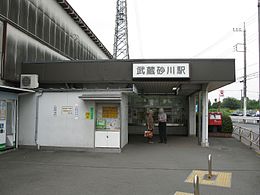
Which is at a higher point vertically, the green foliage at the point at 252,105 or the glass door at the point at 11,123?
the green foliage at the point at 252,105

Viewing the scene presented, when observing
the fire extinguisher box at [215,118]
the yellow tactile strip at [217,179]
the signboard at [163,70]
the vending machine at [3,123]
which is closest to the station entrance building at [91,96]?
the signboard at [163,70]

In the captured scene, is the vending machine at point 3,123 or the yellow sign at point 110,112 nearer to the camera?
the vending machine at point 3,123

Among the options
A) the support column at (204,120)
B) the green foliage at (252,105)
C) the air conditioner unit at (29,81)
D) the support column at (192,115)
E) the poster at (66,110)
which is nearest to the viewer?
the poster at (66,110)

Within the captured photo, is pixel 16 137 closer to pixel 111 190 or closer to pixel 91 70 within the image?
pixel 91 70

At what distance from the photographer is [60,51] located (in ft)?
60.5

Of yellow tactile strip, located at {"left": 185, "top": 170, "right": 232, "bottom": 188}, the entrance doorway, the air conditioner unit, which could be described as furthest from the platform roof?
yellow tactile strip, located at {"left": 185, "top": 170, "right": 232, "bottom": 188}

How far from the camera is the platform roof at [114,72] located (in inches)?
473

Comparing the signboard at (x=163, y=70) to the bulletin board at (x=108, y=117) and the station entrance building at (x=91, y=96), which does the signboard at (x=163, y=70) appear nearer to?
the station entrance building at (x=91, y=96)

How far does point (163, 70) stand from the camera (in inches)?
475

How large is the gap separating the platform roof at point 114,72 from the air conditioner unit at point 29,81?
0.52m

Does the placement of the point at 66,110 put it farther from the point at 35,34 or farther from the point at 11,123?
the point at 35,34

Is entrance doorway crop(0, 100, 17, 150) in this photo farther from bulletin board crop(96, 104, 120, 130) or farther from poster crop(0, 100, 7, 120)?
bulletin board crop(96, 104, 120, 130)

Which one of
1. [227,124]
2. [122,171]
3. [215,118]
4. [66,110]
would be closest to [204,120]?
[215,118]

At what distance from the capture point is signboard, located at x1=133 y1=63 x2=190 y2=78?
472 inches
